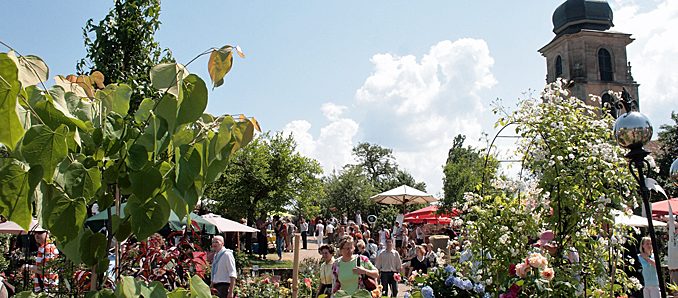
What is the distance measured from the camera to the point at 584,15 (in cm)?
5266

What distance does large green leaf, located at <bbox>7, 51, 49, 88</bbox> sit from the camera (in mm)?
1281

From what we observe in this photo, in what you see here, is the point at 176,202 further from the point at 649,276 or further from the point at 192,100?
the point at 649,276

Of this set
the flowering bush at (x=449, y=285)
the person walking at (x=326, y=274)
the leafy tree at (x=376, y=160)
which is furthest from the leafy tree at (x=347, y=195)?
the flowering bush at (x=449, y=285)

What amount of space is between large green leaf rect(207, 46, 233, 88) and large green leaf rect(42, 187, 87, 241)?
44 centimetres

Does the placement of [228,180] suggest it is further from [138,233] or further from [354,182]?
[354,182]

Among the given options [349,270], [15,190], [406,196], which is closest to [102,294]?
[15,190]

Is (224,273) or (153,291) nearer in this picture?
(153,291)

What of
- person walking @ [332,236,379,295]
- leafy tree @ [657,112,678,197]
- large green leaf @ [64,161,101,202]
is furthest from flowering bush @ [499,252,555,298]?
leafy tree @ [657,112,678,197]

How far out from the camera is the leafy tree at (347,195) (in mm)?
58500

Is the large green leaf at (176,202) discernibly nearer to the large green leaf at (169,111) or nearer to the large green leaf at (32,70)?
the large green leaf at (169,111)

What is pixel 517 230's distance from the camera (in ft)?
17.7

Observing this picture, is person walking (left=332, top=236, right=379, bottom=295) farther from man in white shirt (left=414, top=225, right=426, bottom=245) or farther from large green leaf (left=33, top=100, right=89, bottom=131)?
man in white shirt (left=414, top=225, right=426, bottom=245)

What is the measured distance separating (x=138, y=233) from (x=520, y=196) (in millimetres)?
4735

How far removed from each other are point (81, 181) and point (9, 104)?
0.22 m
